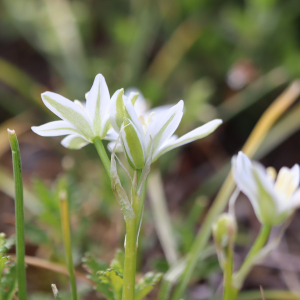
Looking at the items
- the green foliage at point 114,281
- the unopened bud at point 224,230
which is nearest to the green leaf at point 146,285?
the green foliage at point 114,281

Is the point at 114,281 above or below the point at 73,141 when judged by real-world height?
below

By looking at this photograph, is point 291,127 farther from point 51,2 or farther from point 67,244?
point 51,2

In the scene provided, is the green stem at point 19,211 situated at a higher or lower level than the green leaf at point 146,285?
higher

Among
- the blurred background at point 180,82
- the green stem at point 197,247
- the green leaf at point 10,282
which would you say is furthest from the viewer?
the blurred background at point 180,82

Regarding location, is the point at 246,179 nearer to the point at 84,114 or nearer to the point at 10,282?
the point at 84,114

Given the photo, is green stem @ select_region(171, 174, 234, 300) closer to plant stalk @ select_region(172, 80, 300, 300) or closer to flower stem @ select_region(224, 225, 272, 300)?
plant stalk @ select_region(172, 80, 300, 300)

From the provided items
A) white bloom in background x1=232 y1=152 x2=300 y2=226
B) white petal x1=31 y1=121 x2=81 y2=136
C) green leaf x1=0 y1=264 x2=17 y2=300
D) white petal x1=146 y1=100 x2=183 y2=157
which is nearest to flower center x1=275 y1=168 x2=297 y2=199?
white bloom in background x1=232 y1=152 x2=300 y2=226

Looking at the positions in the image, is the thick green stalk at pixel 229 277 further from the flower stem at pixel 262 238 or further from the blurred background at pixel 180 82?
the blurred background at pixel 180 82

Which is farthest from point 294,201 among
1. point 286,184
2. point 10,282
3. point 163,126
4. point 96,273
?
point 10,282
